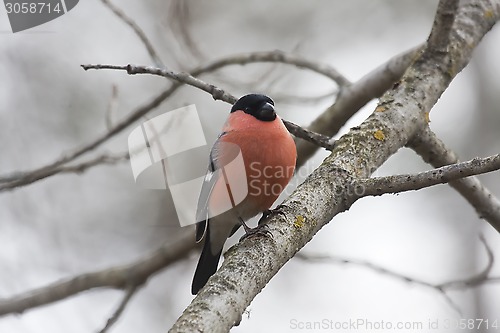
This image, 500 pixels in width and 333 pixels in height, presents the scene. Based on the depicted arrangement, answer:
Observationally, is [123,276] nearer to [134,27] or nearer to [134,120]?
[134,120]

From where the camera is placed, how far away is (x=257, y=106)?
11.3 feet

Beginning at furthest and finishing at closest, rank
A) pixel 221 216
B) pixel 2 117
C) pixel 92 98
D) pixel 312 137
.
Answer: pixel 92 98, pixel 2 117, pixel 221 216, pixel 312 137

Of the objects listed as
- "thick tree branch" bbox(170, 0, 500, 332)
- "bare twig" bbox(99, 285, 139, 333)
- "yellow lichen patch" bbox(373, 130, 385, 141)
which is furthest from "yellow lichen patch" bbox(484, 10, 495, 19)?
"bare twig" bbox(99, 285, 139, 333)

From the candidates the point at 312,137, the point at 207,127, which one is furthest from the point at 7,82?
the point at 312,137

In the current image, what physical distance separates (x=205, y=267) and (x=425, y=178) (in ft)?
5.40

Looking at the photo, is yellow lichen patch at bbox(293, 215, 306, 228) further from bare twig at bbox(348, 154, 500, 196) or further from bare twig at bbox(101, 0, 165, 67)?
bare twig at bbox(101, 0, 165, 67)

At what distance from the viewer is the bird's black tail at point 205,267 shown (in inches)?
137

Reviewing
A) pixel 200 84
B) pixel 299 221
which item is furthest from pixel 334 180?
pixel 200 84

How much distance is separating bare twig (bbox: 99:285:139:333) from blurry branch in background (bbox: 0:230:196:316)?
37mm

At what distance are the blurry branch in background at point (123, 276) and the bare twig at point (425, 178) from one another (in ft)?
6.55

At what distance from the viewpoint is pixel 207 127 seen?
7.20 m

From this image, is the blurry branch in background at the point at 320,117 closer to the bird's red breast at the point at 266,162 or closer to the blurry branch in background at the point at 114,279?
the bird's red breast at the point at 266,162

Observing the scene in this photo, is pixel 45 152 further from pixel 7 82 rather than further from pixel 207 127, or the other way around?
pixel 207 127

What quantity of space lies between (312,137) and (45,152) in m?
4.47
